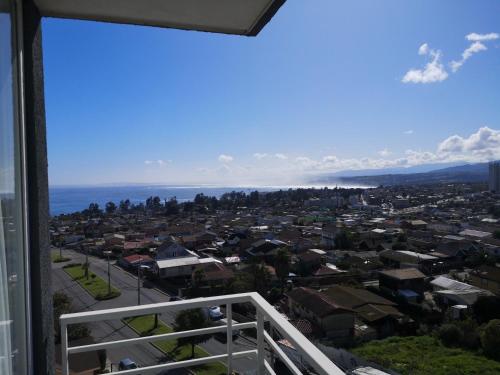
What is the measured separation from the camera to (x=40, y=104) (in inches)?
35.4

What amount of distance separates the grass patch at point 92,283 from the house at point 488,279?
9.42m

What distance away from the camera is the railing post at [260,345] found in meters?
0.94

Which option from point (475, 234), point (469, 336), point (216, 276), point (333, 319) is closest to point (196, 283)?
point (216, 276)

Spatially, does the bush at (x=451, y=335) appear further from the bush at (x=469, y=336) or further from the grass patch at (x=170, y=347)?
the grass patch at (x=170, y=347)

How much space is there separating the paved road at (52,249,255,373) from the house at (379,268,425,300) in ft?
17.4

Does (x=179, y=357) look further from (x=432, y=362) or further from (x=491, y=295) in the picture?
(x=491, y=295)

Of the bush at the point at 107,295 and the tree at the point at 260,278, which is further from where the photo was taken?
the tree at the point at 260,278

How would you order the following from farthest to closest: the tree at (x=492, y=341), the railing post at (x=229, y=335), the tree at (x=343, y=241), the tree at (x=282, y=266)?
the tree at (x=343, y=241) < the tree at (x=282, y=266) < the tree at (x=492, y=341) < the railing post at (x=229, y=335)

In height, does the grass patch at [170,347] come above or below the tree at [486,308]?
above

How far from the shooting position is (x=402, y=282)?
9445mm

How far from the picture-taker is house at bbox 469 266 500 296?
916cm

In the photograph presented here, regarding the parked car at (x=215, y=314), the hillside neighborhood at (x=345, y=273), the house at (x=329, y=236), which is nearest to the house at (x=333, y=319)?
the hillside neighborhood at (x=345, y=273)

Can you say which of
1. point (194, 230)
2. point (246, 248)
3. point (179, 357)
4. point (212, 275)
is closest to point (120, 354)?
point (179, 357)

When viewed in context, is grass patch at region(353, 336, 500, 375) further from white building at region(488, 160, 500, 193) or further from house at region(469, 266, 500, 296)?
white building at region(488, 160, 500, 193)
